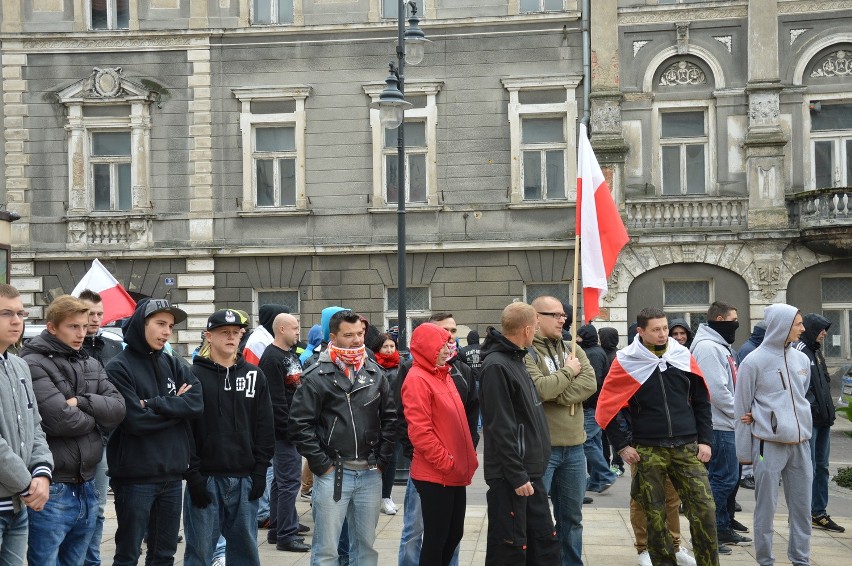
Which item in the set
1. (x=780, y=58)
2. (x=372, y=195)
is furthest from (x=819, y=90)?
(x=372, y=195)

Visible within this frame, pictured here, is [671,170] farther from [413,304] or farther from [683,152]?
[413,304]

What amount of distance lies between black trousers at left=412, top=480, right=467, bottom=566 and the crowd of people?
0.05 feet

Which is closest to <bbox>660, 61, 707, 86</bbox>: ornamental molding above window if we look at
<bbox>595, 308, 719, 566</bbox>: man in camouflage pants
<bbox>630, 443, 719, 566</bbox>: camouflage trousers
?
<bbox>595, 308, 719, 566</bbox>: man in camouflage pants

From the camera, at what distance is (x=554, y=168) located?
23438 mm

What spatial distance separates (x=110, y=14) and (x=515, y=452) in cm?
2056

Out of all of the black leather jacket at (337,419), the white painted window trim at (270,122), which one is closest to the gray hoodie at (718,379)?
the black leather jacket at (337,419)

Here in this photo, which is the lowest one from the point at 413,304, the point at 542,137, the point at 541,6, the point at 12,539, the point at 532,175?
the point at 12,539

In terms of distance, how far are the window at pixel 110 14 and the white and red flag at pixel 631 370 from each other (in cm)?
1927

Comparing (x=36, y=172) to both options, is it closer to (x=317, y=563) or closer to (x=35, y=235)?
(x=35, y=235)

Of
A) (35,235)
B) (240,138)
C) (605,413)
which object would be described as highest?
(240,138)

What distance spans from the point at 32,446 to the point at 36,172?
66.4ft

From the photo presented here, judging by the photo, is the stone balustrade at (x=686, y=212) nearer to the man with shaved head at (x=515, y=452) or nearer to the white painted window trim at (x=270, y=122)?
the white painted window trim at (x=270, y=122)

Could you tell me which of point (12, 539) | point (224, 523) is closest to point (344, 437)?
point (224, 523)

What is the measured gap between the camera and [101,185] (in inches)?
961
